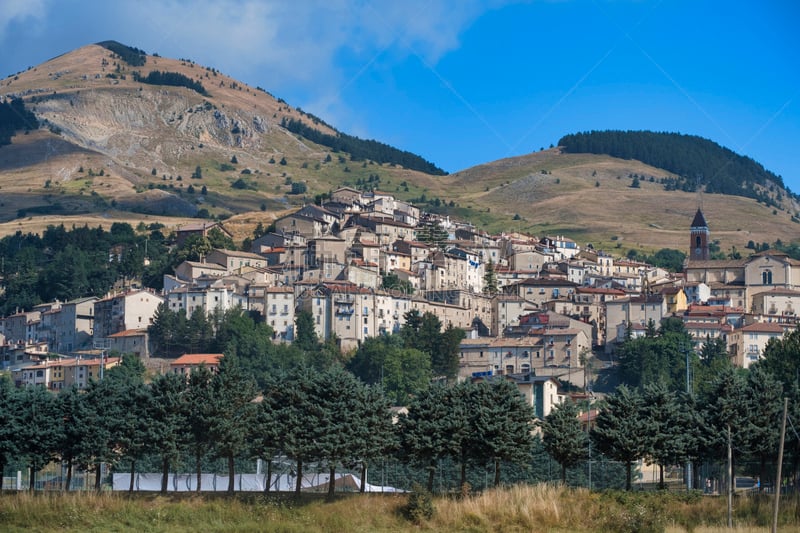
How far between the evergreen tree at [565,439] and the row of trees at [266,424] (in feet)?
3.49

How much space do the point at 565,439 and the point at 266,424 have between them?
40.5 feet

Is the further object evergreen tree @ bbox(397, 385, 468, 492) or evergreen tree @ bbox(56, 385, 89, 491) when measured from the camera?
evergreen tree @ bbox(56, 385, 89, 491)

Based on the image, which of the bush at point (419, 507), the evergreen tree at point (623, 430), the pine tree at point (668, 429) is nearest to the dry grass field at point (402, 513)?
the bush at point (419, 507)

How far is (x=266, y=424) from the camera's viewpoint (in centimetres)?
5128

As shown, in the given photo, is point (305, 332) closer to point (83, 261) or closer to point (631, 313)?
point (631, 313)

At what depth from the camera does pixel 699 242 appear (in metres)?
166

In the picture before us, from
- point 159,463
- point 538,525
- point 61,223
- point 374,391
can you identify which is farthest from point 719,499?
point 61,223

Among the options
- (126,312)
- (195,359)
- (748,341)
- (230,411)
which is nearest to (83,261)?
(126,312)

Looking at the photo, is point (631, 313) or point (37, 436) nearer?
point (37, 436)

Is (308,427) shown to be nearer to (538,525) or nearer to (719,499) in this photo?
(538,525)

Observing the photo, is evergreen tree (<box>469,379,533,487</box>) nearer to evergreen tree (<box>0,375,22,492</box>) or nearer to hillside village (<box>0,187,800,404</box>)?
evergreen tree (<box>0,375,22,492</box>)

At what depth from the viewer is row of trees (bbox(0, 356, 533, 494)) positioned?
50.3 meters

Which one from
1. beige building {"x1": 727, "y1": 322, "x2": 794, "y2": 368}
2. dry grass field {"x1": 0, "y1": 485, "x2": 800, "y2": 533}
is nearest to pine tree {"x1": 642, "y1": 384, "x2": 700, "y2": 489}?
dry grass field {"x1": 0, "y1": 485, "x2": 800, "y2": 533}

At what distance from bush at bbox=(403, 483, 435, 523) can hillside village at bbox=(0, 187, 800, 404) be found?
2330 inches
